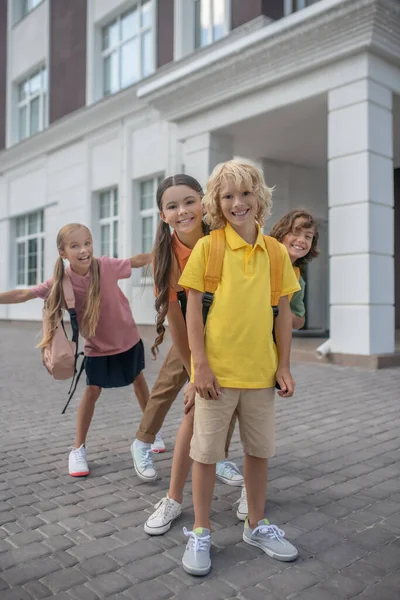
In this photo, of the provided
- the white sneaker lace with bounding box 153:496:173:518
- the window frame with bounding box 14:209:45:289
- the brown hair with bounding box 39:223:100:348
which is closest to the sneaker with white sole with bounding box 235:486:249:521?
the white sneaker lace with bounding box 153:496:173:518

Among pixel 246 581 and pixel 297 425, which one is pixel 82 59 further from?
pixel 246 581

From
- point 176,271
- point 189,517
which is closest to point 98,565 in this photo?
point 189,517

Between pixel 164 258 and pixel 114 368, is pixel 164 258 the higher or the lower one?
the higher one

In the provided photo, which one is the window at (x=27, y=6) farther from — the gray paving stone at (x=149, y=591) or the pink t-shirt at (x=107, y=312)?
the gray paving stone at (x=149, y=591)

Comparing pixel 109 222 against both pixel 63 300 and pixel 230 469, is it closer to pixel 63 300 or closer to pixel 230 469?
pixel 63 300

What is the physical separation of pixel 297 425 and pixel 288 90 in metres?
6.05

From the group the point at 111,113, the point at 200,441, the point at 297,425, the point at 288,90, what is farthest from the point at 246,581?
the point at 111,113

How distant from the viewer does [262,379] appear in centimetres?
238

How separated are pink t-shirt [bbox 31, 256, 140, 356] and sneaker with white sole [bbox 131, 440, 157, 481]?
0.62m

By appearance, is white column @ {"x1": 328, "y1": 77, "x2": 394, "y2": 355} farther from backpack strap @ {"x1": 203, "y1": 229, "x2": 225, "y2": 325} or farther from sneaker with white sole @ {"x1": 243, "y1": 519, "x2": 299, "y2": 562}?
backpack strap @ {"x1": 203, "y1": 229, "x2": 225, "y2": 325}

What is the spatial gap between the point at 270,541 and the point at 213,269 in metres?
1.16

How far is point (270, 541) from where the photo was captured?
242cm

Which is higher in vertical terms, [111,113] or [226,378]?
[111,113]

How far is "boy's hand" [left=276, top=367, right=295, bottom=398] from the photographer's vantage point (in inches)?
93.6
